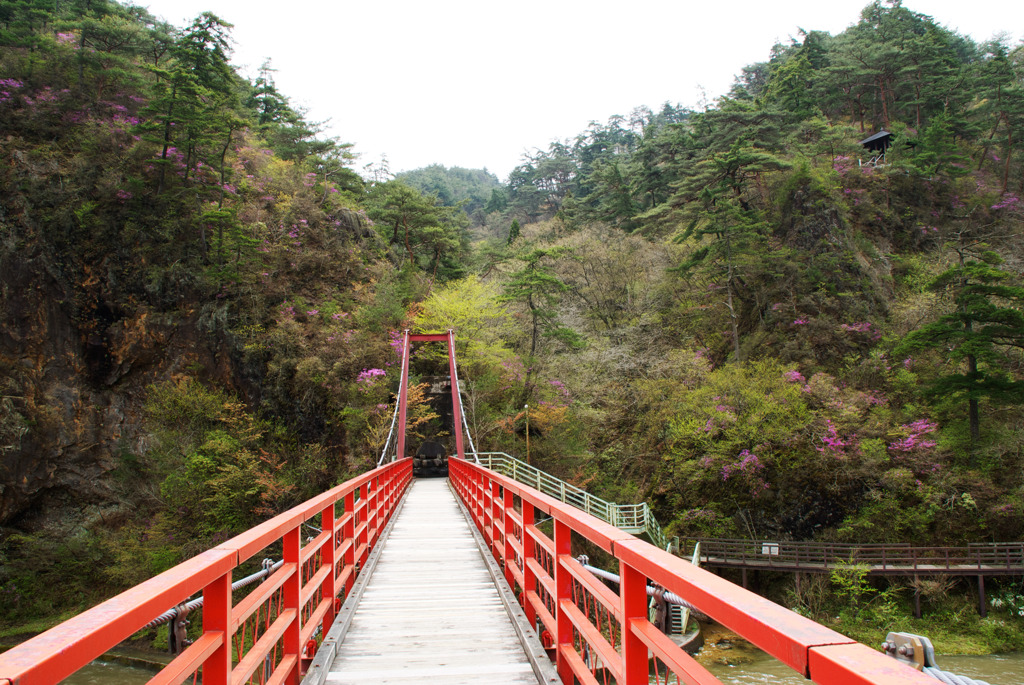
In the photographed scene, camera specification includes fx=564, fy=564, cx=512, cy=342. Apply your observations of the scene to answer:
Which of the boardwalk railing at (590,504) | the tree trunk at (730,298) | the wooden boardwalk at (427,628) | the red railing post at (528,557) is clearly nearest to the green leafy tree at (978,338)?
the tree trunk at (730,298)

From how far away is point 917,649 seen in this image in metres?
1.67

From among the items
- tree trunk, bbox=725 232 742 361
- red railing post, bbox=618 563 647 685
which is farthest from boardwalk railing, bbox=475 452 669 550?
red railing post, bbox=618 563 647 685

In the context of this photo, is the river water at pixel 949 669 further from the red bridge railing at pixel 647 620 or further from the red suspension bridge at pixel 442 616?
the red bridge railing at pixel 647 620

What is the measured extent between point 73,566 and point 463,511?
57.7ft

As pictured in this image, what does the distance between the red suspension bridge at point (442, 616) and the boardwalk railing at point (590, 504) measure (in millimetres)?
10790

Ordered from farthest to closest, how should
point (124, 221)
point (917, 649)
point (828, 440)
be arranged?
1. point (124, 221)
2. point (828, 440)
3. point (917, 649)

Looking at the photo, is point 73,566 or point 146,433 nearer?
point 73,566

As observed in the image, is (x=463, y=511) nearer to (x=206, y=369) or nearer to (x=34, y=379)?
(x=206, y=369)

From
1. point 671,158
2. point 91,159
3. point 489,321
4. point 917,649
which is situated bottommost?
point 917,649

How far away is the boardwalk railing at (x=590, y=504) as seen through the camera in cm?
1706

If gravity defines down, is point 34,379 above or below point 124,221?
below

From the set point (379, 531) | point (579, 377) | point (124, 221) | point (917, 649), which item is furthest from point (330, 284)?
point (917, 649)

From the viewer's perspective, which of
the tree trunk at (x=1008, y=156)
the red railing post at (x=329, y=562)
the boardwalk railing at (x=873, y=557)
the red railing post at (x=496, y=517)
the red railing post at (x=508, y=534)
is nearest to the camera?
the red railing post at (x=329, y=562)

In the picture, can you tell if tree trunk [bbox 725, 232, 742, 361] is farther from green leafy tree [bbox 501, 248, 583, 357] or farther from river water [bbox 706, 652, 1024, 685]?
river water [bbox 706, 652, 1024, 685]
